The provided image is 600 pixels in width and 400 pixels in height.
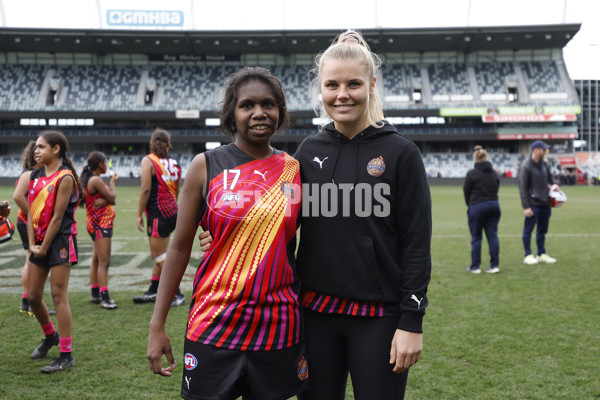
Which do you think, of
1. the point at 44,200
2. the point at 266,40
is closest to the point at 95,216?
the point at 44,200

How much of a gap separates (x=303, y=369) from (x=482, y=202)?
20.9ft

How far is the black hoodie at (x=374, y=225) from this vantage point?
1.92 metres

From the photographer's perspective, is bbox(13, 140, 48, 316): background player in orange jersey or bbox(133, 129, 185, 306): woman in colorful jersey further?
bbox(133, 129, 185, 306): woman in colorful jersey

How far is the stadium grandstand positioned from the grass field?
3584 cm

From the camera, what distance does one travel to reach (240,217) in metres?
1.92

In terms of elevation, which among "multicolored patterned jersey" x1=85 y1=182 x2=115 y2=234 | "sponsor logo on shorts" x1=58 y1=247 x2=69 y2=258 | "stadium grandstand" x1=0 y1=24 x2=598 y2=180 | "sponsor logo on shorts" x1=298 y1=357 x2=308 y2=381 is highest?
"stadium grandstand" x1=0 y1=24 x2=598 y2=180

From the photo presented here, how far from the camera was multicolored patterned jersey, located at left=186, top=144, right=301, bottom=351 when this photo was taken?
189cm

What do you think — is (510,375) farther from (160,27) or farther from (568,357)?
(160,27)

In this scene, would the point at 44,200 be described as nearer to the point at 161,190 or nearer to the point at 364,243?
the point at 161,190

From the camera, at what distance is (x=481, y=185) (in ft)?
25.1

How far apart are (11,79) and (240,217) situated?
2111 inches

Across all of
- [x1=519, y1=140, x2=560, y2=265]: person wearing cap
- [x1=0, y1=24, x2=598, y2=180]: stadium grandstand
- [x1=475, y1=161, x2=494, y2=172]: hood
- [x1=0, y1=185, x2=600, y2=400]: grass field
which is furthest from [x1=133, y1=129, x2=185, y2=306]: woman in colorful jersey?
[x1=0, y1=24, x2=598, y2=180]: stadium grandstand

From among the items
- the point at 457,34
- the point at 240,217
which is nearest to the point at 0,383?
the point at 240,217

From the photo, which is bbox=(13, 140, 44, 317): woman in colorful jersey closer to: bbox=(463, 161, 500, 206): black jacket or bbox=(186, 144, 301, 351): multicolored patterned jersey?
bbox=(186, 144, 301, 351): multicolored patterned jersey
